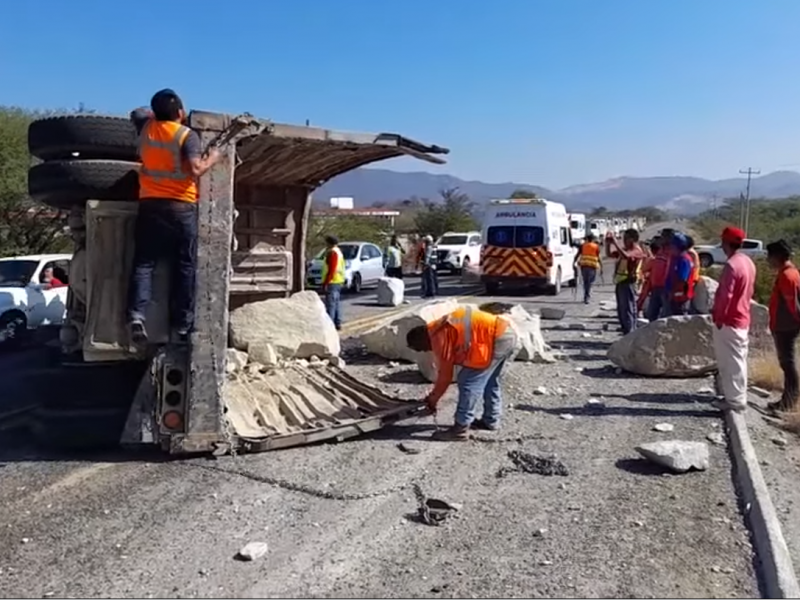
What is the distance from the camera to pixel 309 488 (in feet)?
19.6

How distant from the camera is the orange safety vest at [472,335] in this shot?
7305mm

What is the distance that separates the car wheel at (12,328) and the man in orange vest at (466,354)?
782 centimetres

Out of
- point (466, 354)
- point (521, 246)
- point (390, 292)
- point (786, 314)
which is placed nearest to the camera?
point (466, 354)

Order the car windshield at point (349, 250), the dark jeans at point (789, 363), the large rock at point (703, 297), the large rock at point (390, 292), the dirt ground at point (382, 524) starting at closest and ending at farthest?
the dirt ground at point (382, 524) < the dark jeans at point (789, 363) < the large rock at point (703, 297) < the large rock at point (390, 292) < the car windshield at point (349, 250)

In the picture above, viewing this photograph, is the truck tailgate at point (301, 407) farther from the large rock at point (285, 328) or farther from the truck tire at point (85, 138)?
the truck tire at point (85, 138)

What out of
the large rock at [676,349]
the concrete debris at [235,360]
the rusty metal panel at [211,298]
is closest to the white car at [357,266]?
the large rock at [676,349]

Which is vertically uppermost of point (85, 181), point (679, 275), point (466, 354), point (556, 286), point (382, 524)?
point (85, 181)

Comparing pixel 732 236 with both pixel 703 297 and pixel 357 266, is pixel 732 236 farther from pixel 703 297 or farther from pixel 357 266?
pixel 357 266

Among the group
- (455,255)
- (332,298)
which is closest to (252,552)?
(332,298)

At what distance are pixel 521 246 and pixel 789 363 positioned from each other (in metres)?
15.7

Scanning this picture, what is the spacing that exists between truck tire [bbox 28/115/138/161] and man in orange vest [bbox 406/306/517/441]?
2710mm

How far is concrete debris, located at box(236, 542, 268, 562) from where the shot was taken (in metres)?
4.76

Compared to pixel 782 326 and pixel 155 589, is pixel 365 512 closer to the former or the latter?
pixel 155 589

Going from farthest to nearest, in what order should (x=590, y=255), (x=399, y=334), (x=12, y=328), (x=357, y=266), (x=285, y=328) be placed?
(x=357, y=266)
(x=590, y=255)
(x=12, y=328)
(x=399, y=334)
(x=285, y=328)
